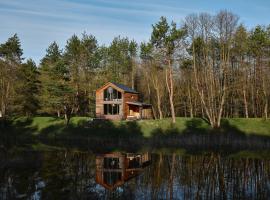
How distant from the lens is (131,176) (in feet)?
79.5

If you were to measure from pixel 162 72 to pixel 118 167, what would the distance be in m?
43.0

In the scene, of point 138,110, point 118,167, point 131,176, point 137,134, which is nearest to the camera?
point 131,176

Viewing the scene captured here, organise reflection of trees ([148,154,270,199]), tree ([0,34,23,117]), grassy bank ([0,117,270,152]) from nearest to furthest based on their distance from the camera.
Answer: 1. reflection of trees ([148,154,270,199])
2. grassy bank ([0,117,270,152])
3. tree ([0,34,23,117])

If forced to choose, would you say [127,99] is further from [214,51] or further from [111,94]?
[214,51]

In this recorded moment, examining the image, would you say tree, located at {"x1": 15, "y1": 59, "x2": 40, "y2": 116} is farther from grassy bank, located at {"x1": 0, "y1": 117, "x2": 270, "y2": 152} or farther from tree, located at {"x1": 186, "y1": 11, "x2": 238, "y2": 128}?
tree, located at {"x1": 186, "y1": 11, "x2": 238, "y2": 128}

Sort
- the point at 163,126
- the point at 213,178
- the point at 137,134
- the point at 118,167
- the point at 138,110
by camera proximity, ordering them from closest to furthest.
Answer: the point at 213,178, the point at 118,167, the point at 137,134, the point at 163,126, the point at 138,110

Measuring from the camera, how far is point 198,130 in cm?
4734

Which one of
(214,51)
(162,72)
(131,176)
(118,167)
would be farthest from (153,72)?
(131,176)

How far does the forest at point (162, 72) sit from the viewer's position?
50.8 meters

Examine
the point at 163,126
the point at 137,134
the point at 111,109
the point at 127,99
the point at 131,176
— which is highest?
the point at 127,99

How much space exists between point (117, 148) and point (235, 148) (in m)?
12.7

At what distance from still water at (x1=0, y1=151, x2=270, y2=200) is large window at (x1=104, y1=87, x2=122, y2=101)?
28229 mm

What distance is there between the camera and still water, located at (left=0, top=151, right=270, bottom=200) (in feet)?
62.1

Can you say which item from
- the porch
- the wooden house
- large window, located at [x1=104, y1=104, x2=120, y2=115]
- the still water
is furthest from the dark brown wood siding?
the still water
